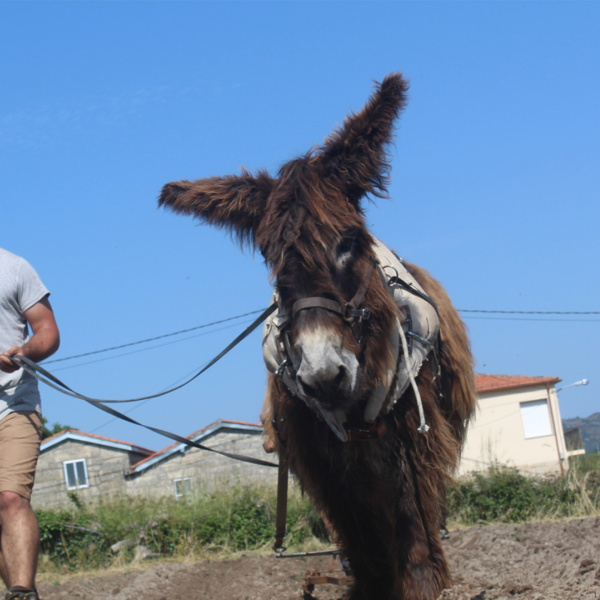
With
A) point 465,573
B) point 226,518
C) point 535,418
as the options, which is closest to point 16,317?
point 465,573

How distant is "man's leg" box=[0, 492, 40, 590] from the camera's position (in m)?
3.82

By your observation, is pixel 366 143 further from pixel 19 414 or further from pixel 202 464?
pixel 202 464

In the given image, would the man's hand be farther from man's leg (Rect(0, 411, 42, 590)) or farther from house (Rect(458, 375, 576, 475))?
house (Rect(458, 375, 576, 475))

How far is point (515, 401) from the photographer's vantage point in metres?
32.3

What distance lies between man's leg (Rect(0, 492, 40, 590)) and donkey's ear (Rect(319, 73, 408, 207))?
8.16 feet

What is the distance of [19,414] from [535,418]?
3088cm

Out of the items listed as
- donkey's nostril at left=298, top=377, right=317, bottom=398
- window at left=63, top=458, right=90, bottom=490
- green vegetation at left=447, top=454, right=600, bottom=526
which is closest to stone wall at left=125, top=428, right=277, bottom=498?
window at left=63, top=458, right=90, bottom=490

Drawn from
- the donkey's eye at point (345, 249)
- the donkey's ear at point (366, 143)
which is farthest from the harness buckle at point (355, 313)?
the donkey's ear at point (366, 143)

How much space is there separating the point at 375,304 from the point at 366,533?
5.15 ft

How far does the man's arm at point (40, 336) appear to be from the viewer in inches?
169

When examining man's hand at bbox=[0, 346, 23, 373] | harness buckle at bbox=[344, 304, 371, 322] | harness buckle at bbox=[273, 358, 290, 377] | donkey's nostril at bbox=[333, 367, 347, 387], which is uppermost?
man's hand at bbox=[0, 346, 23, 373]

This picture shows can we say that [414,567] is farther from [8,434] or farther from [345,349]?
[8,434]

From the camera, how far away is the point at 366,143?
390cm

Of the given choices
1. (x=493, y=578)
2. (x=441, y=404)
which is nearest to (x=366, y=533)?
(x=441, y=404)
